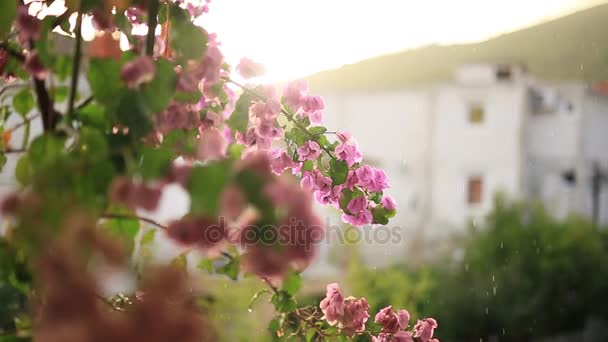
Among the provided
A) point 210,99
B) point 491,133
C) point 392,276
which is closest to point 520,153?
point 491,133

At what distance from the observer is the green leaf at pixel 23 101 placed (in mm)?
743

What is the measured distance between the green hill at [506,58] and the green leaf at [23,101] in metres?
11.0

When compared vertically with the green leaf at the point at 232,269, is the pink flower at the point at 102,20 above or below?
above

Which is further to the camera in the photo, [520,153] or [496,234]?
[520,153]

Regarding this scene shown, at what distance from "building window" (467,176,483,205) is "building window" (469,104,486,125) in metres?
1.05

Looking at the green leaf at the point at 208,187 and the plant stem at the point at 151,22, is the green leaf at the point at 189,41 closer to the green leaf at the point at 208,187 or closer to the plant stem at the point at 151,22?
the plant stem at the point at 151,22

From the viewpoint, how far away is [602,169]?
38.2 ft

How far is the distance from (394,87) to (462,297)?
5911 mm

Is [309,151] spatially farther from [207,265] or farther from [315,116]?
[207,265]

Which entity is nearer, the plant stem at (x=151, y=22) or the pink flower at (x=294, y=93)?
the plant stem at (x=151, y=22)

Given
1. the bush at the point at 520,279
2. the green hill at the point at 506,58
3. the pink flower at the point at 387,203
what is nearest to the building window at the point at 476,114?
the green hill at the point at 506,58

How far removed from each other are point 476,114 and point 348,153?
11.0 m

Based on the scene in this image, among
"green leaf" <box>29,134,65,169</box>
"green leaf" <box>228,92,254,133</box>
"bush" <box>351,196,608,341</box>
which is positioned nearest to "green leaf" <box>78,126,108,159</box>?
"green leaf" <box>29,134,65,169</box>

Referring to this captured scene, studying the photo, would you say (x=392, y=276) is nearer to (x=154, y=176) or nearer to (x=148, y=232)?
(x=148, y=232)
